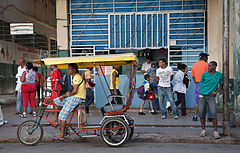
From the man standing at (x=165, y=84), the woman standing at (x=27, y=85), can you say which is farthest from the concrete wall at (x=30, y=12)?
the man standing at (x=165, y=84)

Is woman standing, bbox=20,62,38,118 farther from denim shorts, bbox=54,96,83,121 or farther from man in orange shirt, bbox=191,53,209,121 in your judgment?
man in orange shirt, bbox=191,53,209,121

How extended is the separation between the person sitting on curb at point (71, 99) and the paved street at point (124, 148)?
341 millimetres

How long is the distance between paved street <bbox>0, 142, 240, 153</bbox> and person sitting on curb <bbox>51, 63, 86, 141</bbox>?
1.12 feet

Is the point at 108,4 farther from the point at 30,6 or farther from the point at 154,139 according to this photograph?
the point at 30,6

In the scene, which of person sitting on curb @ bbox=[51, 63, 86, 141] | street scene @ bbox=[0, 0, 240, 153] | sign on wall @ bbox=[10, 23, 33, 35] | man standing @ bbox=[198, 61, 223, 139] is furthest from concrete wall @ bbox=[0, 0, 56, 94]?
man standing @ bbox=[198, 61, 223, 139]

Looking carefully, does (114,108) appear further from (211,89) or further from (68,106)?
(211,89)

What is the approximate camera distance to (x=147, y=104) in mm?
11578

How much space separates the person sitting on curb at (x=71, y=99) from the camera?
6.40 meters

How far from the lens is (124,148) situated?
6242 mm

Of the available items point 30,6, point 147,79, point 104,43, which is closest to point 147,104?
point 147,79

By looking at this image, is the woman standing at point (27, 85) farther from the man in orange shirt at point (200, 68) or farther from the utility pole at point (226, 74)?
the utility pole at point (226, 74)

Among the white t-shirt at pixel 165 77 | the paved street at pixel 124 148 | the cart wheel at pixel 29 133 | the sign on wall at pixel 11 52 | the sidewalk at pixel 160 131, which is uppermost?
the sign on wall at pixel 11 52

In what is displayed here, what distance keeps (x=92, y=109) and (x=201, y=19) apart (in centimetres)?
551

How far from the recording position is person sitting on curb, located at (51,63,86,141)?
6.40 m
